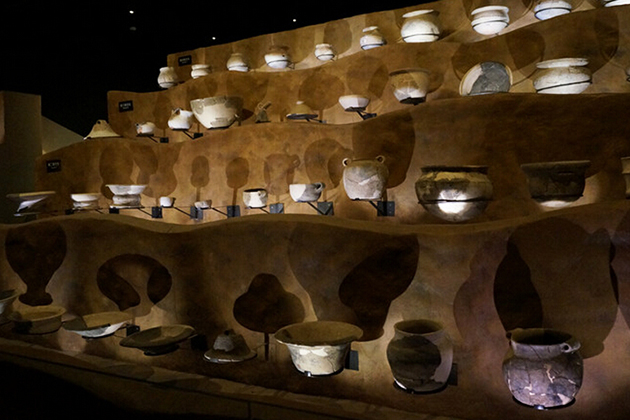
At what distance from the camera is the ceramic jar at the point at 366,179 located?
279cm

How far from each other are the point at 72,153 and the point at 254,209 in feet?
7.23

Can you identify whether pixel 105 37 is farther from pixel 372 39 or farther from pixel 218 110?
pixel 372 39

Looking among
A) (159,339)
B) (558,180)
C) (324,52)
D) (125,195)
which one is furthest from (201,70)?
(558,180)

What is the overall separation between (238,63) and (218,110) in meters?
1.50

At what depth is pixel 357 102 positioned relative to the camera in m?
3.85

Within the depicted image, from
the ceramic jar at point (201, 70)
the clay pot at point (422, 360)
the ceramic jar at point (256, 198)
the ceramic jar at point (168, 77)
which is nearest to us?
the clay pot at point (422, 360)

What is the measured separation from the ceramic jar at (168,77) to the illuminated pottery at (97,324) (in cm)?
377

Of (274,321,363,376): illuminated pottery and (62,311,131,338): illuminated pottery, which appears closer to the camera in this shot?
(274,321,363,376): illuminated pottery

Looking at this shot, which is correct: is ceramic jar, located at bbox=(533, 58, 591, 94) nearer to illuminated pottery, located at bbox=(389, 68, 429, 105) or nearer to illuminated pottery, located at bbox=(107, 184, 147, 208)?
illuminated pottery, located at bbox=(389, 68, 429, 105)

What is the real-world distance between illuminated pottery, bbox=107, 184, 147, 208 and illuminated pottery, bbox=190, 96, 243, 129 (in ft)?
2.66

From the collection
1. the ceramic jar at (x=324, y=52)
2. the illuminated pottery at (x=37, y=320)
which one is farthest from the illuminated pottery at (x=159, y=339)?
the ceramic jar at (x=324, y=52)

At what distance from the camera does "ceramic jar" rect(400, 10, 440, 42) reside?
4.04 metres

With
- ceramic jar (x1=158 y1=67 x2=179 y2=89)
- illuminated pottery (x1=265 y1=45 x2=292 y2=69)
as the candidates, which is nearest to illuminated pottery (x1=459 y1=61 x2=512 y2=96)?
illuminated pottery (x1=265 y1=45 x2=292 y2=69)

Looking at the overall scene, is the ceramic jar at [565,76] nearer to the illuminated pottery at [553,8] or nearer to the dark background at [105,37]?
the illuminated pottery at [553,8]
